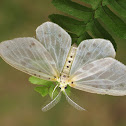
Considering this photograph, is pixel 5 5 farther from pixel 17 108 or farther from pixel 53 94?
pixel 53 94

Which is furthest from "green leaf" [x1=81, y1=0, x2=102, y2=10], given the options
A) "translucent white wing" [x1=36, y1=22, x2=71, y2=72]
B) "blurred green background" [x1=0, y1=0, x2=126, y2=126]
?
"blurred green background" [x1=0, y1=0, x2=126, y2=126]

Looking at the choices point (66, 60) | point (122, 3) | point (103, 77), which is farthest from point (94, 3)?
point (103, 77)

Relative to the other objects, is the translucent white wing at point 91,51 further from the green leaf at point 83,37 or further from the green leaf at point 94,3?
the green leaf at point 94,3

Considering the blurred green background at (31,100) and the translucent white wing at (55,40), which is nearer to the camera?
the translucent white wing at (55,40)

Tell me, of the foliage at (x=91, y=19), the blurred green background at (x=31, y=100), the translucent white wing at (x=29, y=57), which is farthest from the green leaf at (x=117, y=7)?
the blurred green background at (x=31, y=100)

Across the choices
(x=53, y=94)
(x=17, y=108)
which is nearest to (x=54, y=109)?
(x=17, y=108)

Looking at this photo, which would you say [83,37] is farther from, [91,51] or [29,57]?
[29,57]
